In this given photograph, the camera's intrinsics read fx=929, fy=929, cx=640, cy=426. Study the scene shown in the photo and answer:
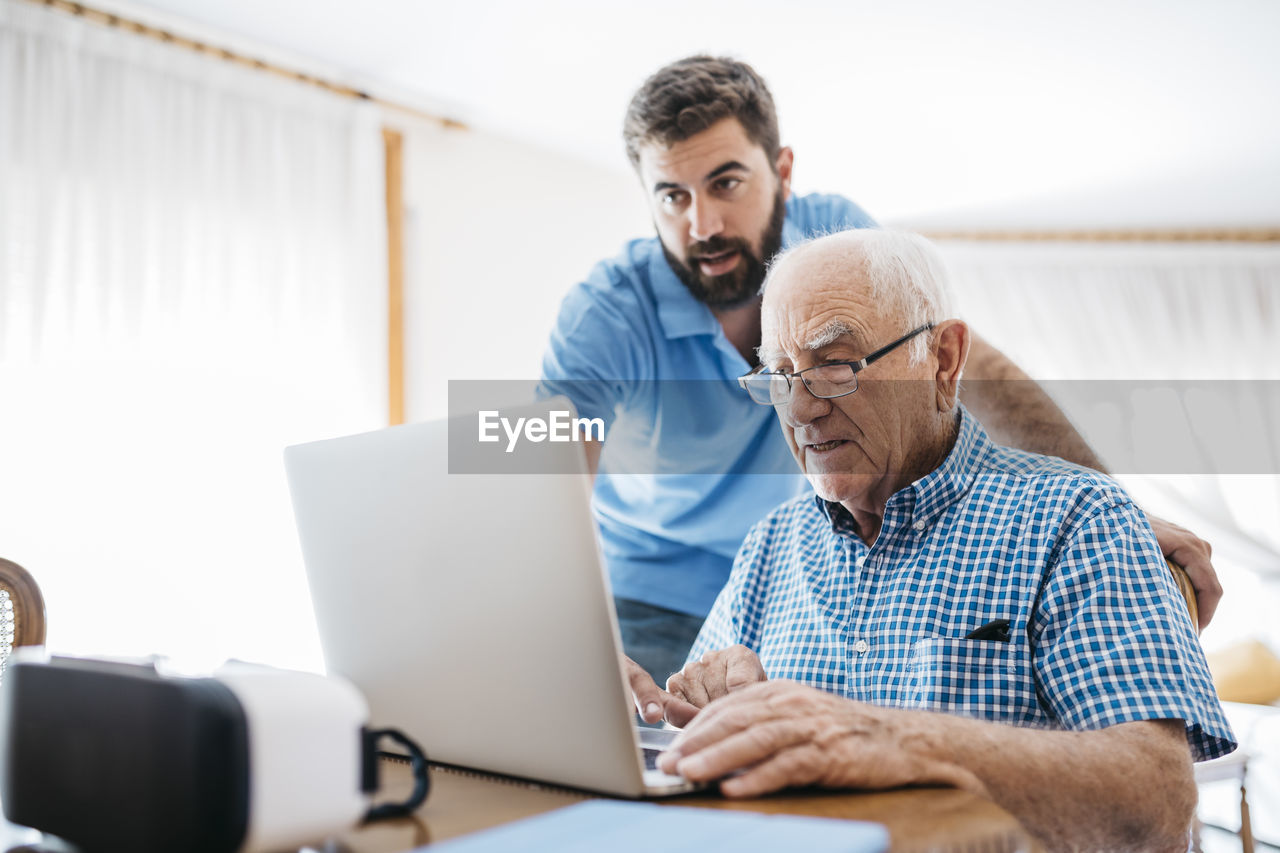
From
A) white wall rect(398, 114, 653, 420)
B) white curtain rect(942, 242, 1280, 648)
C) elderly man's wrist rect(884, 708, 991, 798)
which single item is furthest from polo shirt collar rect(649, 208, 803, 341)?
white curtain rect(942, 242, 1280, 648)

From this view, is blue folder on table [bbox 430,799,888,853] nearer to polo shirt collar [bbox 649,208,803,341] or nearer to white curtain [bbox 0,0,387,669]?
polo shirt collar [bbox 649,208,803,341]

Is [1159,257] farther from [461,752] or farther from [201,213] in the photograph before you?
[461,752]

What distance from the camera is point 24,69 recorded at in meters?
2.59

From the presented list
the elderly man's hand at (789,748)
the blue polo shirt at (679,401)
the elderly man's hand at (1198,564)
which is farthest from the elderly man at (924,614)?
the blue polo shirt at (679,401)

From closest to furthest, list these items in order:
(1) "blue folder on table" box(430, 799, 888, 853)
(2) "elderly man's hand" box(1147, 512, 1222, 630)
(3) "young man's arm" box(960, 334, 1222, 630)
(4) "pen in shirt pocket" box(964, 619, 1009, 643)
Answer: (1) "blue folder on table" box(430, 799, 888, 853)
(4) "pen in shirt pocket" box(964, 619, 1009, 643)
(2) "elderly man's hand" box(1147, 512, 1222, 630)
(3) "young man's arm" box(960, 334, 1222, 630)

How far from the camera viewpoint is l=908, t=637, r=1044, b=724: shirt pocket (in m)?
0.93

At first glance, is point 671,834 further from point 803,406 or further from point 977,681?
point 803,406

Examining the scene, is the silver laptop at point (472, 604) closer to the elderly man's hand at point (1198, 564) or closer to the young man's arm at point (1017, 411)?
the elderly man's hand at point (1198, 564)

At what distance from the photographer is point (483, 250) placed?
3760 mm

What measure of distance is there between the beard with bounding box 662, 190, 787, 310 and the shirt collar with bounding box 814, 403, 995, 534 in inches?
29.8

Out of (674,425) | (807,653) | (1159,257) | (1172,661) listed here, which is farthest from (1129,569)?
(1159,257)

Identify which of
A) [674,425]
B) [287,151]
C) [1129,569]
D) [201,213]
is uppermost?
[287,151]

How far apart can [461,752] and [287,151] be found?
2.91 meters

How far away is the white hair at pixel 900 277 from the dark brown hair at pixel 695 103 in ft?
2.13
